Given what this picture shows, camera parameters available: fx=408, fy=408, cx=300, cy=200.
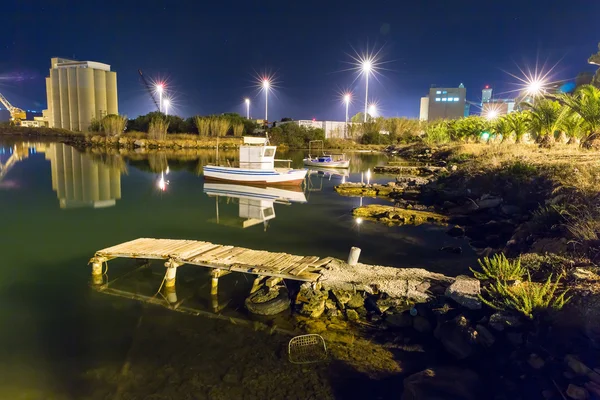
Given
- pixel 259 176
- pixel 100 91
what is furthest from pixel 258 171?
pixel 100 91

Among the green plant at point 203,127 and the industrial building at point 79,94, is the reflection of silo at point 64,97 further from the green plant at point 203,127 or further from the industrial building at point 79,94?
the green plant at point 203,127

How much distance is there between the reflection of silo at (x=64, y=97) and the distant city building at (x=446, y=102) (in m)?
111

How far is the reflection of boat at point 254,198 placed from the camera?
728 inches

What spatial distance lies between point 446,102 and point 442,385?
505 ft

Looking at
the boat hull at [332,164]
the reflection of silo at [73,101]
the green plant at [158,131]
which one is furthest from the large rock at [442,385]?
the reflection of silo at [73,101]

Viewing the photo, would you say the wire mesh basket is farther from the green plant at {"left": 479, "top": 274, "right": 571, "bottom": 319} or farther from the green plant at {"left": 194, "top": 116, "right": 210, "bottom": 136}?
the green plant at {"left": 194, "top": 116, "right": 210, "bottom": 136}

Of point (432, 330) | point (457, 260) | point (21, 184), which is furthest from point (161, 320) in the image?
point (21, 184)

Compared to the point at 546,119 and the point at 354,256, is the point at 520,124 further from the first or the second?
the point at 354,256

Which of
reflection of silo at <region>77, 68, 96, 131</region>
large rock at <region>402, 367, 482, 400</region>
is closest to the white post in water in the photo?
large rock at <region>402, 367, 482, 400</region>

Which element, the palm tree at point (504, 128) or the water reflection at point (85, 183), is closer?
the water reflection at point (85, 183)

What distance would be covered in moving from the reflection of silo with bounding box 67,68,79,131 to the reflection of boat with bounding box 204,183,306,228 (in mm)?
79957

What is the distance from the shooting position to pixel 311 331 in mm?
7859

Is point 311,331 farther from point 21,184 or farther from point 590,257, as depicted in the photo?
point 21,184

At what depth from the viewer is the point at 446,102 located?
146 metres
